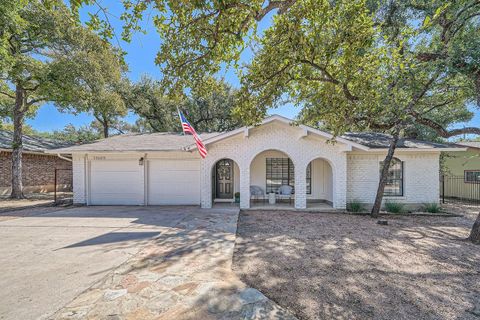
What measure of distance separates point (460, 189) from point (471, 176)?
1.05 metres

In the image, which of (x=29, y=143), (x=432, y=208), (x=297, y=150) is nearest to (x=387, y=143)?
(x=432, y=208)

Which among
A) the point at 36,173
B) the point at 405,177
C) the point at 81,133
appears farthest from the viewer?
the point at 81,133

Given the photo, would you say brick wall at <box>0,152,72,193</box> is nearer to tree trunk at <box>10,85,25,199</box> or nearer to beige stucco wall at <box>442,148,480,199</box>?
tree trunk at <box>10,85,25,199</box>

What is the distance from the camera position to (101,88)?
53.6 feet

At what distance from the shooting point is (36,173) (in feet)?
54.4

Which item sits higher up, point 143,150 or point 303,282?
point 143,150

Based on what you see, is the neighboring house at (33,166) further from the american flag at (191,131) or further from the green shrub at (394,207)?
the green shrub at (394,207)

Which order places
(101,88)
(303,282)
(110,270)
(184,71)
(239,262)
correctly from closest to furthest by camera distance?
(303,282) < (110,270) < (239,262) < (184,71) < (101,88)

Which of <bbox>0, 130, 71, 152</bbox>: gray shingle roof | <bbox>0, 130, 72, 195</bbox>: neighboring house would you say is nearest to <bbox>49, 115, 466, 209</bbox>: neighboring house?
<bbox>0, 130, 72, 195</bbox>: neighboring house

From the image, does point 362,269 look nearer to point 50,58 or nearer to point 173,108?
point 50,58

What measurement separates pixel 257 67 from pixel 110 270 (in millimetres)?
5878

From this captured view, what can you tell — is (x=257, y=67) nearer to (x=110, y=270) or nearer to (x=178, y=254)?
(x=178, y=254)

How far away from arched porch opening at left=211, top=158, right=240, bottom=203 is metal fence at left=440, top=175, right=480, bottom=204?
12786 mm

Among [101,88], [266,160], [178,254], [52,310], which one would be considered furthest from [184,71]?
[101,88]
